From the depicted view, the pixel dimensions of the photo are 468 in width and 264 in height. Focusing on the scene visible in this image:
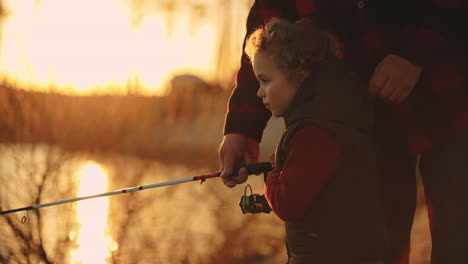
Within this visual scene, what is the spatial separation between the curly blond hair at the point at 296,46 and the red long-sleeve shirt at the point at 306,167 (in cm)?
15

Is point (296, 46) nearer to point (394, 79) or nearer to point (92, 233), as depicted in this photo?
point (394, 79)

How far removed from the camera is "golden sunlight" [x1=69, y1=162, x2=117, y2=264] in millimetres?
2367

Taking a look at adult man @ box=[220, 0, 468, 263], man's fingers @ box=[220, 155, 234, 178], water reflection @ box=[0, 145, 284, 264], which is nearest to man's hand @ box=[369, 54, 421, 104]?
adult man @ box=[220, 0, 468, 263]

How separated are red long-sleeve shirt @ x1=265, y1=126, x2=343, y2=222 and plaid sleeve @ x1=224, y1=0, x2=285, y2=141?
14.8 inches

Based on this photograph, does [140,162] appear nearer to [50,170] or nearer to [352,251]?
[50,170]

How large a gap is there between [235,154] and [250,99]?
0.17 meters

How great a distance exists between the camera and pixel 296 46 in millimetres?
1271

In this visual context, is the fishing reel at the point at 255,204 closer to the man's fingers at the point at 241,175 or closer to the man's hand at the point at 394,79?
the man's fingers at the point at 241,175

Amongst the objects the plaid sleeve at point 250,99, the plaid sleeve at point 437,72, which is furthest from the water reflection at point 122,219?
the plaid sleeve at point 437,72

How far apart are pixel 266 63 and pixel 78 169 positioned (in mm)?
1260

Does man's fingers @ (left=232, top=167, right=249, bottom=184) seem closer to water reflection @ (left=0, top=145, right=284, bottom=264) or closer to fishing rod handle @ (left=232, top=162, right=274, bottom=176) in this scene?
fishing rod handle @ (left=232, top=162, right=274, bottom=176)

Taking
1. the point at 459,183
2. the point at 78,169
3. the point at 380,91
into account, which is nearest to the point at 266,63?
the point at 380,91

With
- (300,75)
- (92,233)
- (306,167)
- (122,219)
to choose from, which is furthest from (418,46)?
(92,233)

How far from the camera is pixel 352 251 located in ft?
4.09
